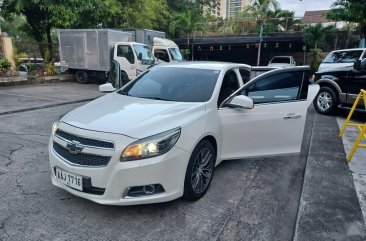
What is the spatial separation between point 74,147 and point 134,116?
2.22 ft

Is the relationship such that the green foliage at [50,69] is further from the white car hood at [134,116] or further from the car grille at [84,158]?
the car grille at [84,158]

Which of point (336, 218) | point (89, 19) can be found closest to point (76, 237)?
point (336, 218)

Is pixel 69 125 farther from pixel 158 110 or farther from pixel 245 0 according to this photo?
pixel 245 0

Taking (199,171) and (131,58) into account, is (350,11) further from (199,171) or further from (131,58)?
(199,171)

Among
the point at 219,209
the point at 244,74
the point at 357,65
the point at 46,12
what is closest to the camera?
the point at 219,209

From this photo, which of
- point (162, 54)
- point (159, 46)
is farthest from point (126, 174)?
point (159, 46)

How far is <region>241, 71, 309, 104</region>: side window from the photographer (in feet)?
12.9

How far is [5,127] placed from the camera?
613cm

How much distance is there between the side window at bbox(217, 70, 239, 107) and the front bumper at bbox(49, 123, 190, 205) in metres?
1.24

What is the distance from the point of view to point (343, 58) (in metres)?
10.2

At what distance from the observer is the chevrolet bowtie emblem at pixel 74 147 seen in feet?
9.04

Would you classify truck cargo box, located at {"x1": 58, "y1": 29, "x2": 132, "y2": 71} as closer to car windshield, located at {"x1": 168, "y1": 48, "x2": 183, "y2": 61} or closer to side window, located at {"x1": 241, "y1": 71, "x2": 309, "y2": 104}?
car windshield, located at {"x1": 168, "y1": 48, "x2": 183, "y2": 61}

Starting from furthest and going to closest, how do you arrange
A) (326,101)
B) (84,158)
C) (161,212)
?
(326,101) → (161,212) → (84,158)

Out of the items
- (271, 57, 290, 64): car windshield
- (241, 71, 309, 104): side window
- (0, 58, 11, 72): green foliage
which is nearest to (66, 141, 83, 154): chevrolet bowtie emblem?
(241, 71, 309, 104): side window
